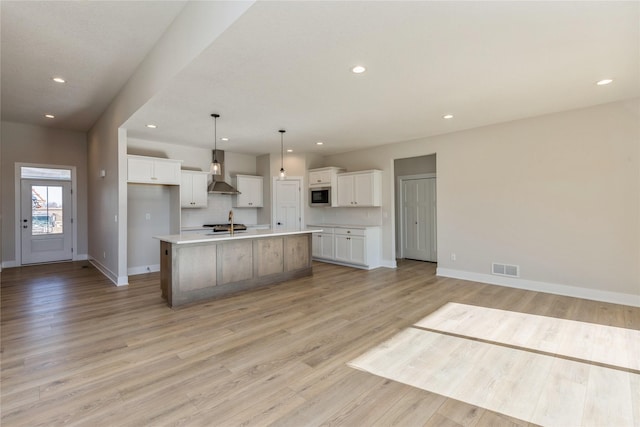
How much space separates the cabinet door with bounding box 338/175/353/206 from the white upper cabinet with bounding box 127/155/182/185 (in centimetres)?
344

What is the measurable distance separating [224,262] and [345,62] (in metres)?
3.14

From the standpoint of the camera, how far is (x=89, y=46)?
3.28m

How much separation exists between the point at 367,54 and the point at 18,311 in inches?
198

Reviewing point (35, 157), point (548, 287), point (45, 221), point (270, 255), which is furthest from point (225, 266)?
point (35, 157)

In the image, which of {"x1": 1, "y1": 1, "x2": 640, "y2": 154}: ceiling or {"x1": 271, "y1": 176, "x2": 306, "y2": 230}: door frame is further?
{"x1": 271, "y1": 176, "x2": 306, "y2": 230}: door frame

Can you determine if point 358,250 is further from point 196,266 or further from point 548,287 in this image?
point 196,266

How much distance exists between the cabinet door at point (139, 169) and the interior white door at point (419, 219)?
5.70 metres

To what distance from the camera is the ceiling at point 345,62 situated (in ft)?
7.23

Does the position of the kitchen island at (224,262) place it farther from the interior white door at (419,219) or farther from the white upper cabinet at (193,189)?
the interior white door at (419,219)

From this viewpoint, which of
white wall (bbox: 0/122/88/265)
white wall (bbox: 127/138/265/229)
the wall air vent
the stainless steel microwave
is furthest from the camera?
the stainless steel microwave

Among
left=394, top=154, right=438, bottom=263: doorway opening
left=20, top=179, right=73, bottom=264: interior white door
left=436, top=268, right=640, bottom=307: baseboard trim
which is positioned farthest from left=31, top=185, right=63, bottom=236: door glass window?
left=436, top=268, right=640, bottom=307: baseboard trim

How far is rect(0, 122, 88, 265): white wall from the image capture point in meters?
6.22

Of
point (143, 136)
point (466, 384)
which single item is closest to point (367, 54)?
point (466, 384)

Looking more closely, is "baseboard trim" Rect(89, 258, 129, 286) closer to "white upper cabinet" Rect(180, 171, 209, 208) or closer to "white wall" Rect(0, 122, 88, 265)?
"white wall" Rect(0, 122, 88, 265)
